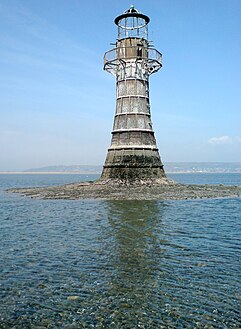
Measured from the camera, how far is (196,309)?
8.64m

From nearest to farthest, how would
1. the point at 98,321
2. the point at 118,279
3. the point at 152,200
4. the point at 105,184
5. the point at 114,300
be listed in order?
1. the point at 98,321
2. the point at 114,300
3. the point at 118,279
4. the point at 152,200
5. the point at 105,184

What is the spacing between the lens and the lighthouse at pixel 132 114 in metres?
42.8

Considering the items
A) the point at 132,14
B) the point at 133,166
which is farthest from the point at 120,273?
the point at 132,14

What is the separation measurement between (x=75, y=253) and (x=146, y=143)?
3097cm

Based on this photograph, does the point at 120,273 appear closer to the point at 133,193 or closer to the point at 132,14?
the point at 133,193

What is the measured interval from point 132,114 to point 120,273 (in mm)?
34414

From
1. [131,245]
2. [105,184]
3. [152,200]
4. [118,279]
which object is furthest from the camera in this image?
[105,184]

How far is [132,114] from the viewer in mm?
44312

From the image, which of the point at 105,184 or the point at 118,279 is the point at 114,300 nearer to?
the point at 118,279

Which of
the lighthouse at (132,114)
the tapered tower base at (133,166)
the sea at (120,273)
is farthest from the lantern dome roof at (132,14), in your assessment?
the sea at (120,273)

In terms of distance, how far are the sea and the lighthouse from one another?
2097 centimetres

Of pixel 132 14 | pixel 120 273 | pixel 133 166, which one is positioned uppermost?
pixel 132 14

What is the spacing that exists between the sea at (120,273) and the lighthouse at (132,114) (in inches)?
826

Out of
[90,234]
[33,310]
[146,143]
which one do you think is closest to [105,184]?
[146,143]
